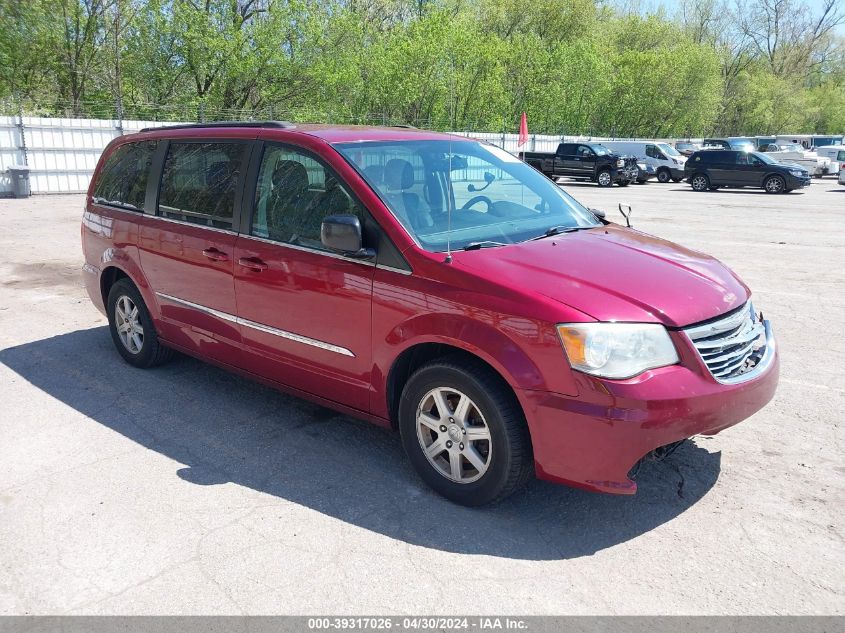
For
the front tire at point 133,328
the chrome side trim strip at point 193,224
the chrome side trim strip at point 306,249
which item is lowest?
the front tire at point 133,328

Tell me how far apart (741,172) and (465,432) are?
86.8 feet

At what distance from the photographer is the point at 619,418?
302 centimetres

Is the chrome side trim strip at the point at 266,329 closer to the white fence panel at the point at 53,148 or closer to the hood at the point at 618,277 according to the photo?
the hood at the point at 618,277

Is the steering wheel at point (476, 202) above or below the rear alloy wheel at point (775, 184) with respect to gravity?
above

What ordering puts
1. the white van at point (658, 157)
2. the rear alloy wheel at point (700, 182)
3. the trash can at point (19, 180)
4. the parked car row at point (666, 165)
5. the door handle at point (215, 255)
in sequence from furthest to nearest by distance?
the white van at point (658, 157)
the rear alloy wheel at point (700, 182)
the parked car row at point (666, 165)
the trash can at point (19, 180)
the door handle at point (215, 255)

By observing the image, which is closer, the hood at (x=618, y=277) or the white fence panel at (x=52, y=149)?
the hood at (x=618, y=277)

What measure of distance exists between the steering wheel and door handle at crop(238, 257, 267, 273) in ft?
4.13

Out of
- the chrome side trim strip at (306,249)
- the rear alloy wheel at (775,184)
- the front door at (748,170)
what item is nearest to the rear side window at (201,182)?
the chrome side trim strip at (306,249)

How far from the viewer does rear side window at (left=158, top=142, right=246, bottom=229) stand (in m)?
4.61

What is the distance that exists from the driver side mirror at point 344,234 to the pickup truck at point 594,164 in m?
25.1

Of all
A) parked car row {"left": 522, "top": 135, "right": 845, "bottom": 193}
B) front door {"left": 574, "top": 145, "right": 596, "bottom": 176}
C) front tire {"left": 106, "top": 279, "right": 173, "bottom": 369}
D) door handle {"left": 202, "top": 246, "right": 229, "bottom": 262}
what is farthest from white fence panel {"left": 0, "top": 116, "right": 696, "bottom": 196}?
door handle {"left": 202, "top": 246, "right": 229, "bottom": 262}

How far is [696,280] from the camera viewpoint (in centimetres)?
358

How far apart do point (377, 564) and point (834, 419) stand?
10.7ft

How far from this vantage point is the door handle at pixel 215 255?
4551mm
